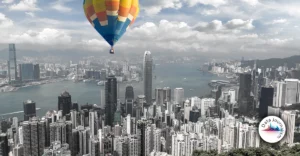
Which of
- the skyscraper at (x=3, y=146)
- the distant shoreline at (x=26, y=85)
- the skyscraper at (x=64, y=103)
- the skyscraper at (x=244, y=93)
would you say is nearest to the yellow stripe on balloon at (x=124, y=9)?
the skyscraper at (x=3, y=146)

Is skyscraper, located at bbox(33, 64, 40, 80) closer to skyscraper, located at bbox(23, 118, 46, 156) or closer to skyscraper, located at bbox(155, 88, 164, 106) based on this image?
skyscraper, located at bbox(155, 88, 164, 106)

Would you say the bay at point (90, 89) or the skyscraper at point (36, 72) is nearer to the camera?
the bay at point (90, 89)

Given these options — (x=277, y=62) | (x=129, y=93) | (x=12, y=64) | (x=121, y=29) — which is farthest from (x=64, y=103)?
(x=277, y=62)

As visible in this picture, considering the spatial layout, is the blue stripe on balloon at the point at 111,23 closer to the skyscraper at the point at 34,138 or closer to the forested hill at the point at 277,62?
the skyscraper at the point at 34,138

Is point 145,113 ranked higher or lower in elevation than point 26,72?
lower

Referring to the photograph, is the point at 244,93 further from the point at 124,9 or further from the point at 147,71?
the point at 124,9

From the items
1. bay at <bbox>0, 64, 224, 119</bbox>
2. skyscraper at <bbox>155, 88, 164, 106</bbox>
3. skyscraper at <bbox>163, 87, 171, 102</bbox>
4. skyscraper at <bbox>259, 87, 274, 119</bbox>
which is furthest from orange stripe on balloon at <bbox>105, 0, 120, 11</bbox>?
skyscraper at <bbox>163, 87, 171, 102</bbox>
